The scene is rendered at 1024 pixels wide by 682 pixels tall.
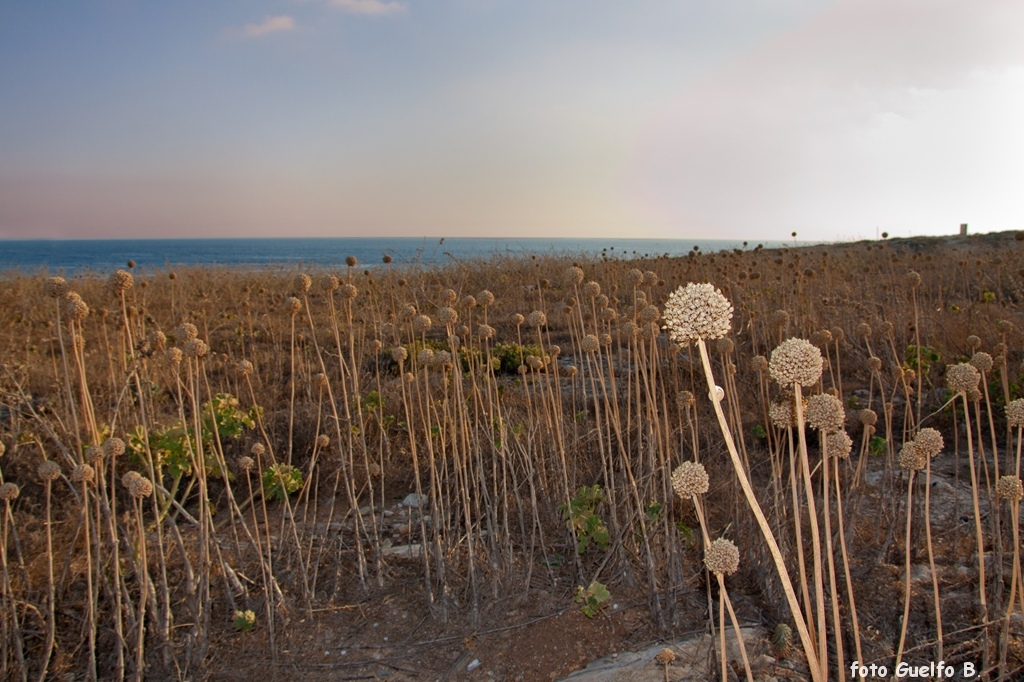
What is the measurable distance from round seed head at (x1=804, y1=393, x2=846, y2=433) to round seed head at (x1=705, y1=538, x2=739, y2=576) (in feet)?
1.05

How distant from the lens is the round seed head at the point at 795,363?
3.97 feet

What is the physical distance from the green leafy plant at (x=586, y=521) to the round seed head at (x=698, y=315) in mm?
1520

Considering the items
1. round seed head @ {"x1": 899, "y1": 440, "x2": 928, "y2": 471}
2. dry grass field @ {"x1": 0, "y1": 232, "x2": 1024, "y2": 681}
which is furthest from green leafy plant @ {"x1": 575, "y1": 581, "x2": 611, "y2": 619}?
round seed head @ {"x1": 899, "y1": 440, "x2": 928, "y2": 471}

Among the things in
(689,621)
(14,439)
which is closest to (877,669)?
(689,621)

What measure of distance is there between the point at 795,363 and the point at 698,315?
214mm

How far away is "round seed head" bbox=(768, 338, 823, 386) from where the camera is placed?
47.6 inches

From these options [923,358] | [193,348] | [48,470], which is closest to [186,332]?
[193,348]

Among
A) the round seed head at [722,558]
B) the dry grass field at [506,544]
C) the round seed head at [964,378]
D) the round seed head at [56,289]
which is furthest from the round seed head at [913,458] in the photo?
the round seed head at [56,289]

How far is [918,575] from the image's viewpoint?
8.41ft

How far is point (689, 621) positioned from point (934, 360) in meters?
3.09

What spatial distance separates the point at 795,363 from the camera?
1235 mm

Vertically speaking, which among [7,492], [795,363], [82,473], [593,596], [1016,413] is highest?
[795,363]

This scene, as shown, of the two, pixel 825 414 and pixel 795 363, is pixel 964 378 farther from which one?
pixel 795 363

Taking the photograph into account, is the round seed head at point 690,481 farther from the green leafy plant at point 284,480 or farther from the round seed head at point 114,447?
the green leafy plant at point 284,480
